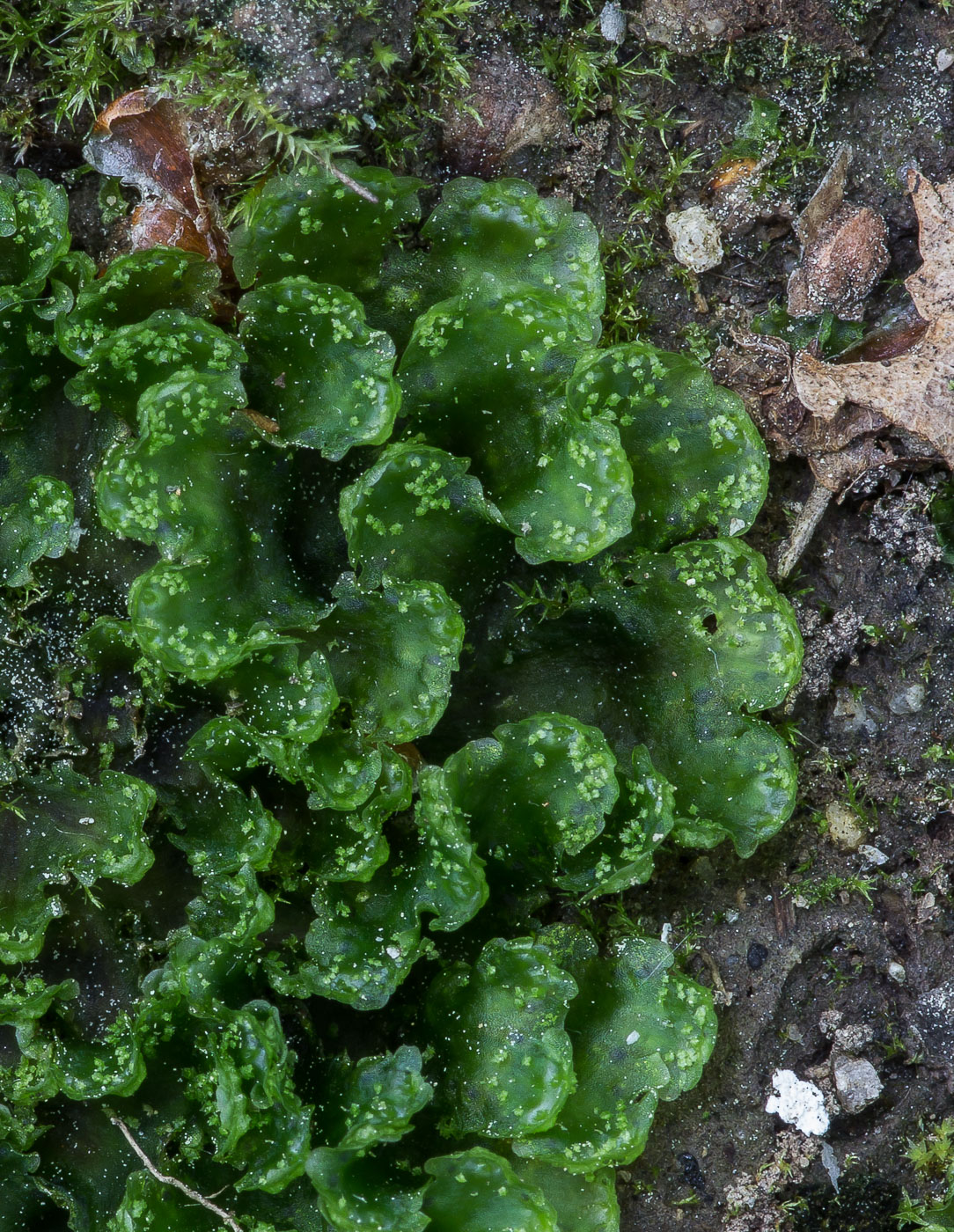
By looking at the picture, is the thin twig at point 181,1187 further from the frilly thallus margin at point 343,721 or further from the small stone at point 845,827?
the small stone at point 845,827

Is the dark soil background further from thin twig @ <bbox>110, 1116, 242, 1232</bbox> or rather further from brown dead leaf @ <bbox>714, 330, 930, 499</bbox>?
thin twig @ <bbox>110, 1116, 242, 1232</bbox>

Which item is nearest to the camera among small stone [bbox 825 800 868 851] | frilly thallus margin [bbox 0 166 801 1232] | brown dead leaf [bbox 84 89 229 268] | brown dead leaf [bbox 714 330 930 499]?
frilly thallus margin [bbox 0 166 801 1232]

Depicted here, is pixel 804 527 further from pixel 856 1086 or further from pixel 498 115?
pixel 856 1086

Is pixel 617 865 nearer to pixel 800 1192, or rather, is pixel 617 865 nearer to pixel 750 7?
pixel 800 1192

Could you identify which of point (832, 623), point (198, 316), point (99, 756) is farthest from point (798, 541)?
point (99, 756)

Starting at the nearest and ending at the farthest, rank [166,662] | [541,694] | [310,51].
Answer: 1. [166,662]
2. [310,51]
3. [541,694]

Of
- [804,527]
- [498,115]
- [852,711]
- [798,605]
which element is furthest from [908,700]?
[498,115]

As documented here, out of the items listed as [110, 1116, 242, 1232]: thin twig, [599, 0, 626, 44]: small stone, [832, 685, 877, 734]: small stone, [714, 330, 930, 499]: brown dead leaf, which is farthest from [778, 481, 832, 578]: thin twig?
[110, 1116, 242, 1232]: thin twig
